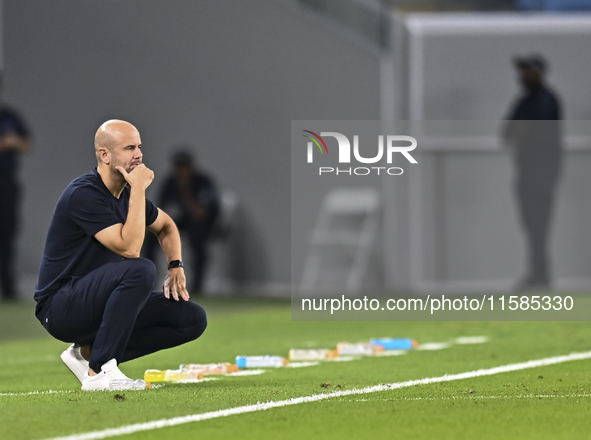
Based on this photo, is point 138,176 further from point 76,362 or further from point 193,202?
point 193,202

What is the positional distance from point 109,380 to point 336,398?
1.02 metres

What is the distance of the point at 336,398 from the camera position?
4848 millimetres

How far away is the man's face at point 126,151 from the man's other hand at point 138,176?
0.04 meters

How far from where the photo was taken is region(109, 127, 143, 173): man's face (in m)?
5.02

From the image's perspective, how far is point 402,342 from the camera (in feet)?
24.4

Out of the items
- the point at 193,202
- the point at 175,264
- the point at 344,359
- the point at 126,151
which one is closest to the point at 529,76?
the point at 193,202

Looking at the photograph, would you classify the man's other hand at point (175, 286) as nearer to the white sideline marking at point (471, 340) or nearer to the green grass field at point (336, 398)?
the green grass field at point (336, 398)

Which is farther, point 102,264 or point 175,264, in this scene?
point 175,264

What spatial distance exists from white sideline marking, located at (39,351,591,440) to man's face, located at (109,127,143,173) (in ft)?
4.09

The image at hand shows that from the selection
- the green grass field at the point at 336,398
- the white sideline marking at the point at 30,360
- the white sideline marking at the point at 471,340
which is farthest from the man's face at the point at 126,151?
the white sideline marking at the point at 471,340

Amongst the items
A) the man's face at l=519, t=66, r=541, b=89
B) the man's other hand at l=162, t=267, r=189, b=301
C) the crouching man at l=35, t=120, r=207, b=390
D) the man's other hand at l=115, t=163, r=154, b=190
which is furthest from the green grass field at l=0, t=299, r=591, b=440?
the man's face at l=519, t=66, r=541, b=89

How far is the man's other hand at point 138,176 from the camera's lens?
16.2ft

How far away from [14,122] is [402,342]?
6.96m

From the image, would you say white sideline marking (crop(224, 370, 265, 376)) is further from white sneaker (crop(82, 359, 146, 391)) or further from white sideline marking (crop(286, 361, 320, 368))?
white sneaker (crop(82, 359, 146, 391))
